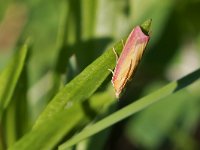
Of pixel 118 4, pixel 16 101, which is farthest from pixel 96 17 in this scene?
pixel 16 101

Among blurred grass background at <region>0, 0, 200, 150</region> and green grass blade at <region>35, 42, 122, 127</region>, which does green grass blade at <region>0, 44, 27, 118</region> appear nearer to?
green grass blade at <region>35, 42, 122, 127</region>

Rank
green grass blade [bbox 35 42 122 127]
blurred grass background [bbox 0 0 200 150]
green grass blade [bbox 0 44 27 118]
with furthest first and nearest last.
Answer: blurred grass background [bbox 0 0 200 150] → green grass blade [bbox 0 44 27 118] → green grass blade [bbox 35 42 122 127]

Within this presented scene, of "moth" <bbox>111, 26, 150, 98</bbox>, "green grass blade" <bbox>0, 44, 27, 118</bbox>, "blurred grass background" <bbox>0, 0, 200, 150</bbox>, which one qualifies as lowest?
"blurred grass background" <bbox>0, 0, 200, 150</bbox>

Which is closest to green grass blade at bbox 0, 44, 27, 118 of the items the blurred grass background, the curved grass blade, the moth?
the curved grass blade

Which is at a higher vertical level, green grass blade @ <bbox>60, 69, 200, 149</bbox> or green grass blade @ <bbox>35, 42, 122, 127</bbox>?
green grass blade @ <bbox>35, 42, 122, 127</bbox>

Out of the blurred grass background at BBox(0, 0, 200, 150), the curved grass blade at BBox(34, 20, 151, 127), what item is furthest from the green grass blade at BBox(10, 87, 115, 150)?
the blurred grass background at BBox(0, 0, 200, 150)

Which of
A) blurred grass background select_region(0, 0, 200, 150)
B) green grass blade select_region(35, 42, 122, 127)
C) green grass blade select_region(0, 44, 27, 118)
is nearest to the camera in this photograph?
green grass blade select_region(35, 42, 122, 127)

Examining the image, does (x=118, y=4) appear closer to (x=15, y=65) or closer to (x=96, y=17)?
(x=96, y=17)

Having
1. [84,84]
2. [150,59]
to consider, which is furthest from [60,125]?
[150,59]

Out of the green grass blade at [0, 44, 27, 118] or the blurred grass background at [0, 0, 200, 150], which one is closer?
the green grass blade at [0, 44, 27, 118]
